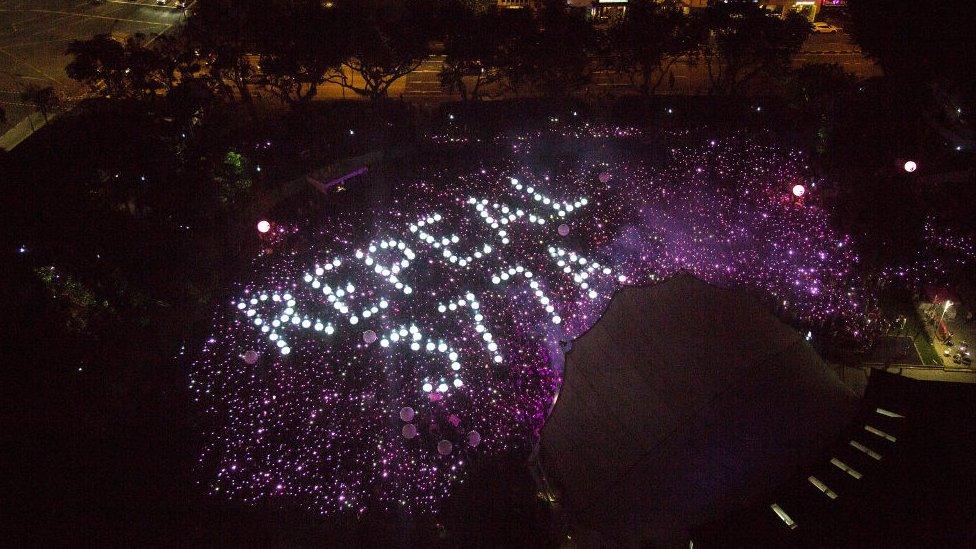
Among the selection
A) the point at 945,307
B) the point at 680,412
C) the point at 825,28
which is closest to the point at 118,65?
the point at 680,412

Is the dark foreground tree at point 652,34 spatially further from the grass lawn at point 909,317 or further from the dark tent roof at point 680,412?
the dark tent roof at point 680,412

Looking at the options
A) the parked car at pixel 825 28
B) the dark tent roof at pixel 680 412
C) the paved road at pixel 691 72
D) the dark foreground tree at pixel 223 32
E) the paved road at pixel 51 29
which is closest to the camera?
the dark tent roof at pixel 680 412

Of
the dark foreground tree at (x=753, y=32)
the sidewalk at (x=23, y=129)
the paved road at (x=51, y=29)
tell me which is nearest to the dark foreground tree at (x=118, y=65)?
the sidewalk at (x=23, y=129)

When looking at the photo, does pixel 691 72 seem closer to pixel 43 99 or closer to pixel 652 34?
pixel 652 34

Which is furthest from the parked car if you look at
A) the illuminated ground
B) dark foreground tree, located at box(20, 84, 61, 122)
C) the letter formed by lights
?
dark foreground tree, located at box(20, 84, 61, 122)

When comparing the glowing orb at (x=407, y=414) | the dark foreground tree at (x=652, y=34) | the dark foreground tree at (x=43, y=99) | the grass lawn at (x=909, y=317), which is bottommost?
the grass lawn at (x=909, y=317)

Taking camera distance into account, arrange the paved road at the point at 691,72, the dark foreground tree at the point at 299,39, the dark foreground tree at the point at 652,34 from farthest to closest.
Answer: the paved road at the point at 691,72 < the dark foreground tree at the point at 652,34 < the dark foreground tree at the point at 299,39
